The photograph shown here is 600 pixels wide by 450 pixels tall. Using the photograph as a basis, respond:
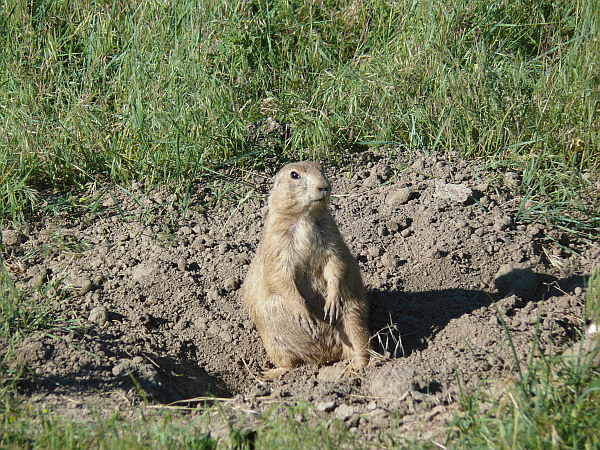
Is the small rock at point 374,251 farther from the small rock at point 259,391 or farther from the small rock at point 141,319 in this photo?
the small rock at point 141,319

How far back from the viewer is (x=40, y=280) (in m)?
4.36

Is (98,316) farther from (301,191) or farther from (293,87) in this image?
(293,87)

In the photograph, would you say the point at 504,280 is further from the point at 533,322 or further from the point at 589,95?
the point at 589,95

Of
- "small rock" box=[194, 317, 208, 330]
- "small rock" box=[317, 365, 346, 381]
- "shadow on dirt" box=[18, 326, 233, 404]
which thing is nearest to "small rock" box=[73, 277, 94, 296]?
"shadow on dirt" box=[18, 326, 233, 404]

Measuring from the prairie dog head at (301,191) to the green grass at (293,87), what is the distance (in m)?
1.54

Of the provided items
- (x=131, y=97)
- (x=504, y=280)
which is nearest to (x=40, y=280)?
(x=131, y=97)

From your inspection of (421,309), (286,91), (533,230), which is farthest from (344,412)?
(286,91)

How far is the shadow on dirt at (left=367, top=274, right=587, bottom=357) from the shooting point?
13.5 feet

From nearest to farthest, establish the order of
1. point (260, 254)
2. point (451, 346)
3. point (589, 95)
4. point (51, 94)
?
point (451, 346) < point (260, 254) < point (589, 95) < point (51, 94)

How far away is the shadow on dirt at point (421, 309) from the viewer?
4.12 m

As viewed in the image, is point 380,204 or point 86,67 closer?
point 380,204

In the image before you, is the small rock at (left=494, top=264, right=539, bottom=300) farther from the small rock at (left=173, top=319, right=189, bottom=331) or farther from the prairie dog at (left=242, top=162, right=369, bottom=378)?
the small rock at (left=173, top=319, right=189, bottom=331)

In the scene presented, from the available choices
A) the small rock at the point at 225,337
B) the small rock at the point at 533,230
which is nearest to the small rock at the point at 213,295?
the small rock at the point at 225,337

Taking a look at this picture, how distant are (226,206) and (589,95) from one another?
10.4 feet
